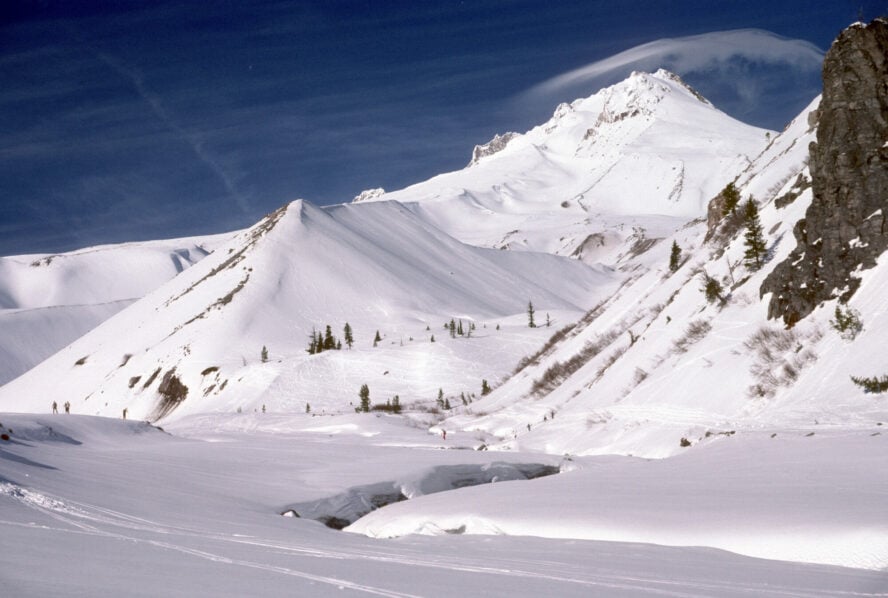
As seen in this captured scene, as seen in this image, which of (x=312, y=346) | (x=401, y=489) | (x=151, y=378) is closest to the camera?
(x=401, y=489)

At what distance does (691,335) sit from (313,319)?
66806mm

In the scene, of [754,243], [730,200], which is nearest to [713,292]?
[754,243]

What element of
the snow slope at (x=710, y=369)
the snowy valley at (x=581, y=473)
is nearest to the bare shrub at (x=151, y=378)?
the snowy valley at (x=581, y=473)

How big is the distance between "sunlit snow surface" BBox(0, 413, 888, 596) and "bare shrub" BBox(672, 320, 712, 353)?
29.6ft

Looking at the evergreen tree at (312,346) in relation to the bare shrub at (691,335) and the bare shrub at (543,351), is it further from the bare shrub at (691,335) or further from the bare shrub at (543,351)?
the bare shrub at (691,335)

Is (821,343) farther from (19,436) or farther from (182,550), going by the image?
(19,436)

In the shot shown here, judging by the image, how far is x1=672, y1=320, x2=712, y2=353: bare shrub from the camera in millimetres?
22953

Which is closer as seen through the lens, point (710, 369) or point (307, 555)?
point (307, 555)

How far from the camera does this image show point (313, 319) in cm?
8638

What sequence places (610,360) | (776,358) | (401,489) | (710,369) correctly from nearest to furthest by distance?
(401,489), (776,358), (710,369), (610,360)

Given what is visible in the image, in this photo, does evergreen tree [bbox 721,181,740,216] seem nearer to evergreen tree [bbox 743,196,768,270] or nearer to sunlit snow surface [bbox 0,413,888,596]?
evergreen tree [bbox 743,196,768,270]

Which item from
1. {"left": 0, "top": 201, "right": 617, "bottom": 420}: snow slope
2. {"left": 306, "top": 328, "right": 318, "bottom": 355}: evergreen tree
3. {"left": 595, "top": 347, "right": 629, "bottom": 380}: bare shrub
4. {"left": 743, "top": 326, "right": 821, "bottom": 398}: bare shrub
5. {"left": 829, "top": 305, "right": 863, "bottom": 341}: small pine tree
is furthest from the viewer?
{"left": 306, "top": 328, "right": 318, "bottom": 355}: evergreen tree

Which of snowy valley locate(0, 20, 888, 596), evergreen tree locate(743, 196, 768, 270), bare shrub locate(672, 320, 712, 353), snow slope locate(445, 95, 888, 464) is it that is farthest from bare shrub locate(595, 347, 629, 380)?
evergreen tree locate(743, 196, 768, 270)

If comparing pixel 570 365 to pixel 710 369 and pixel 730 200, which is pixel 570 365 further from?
pixel 710 369
